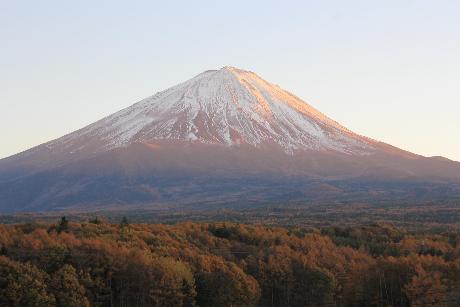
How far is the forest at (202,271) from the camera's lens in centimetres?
4944

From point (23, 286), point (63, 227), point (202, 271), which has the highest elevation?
point (63, 227)

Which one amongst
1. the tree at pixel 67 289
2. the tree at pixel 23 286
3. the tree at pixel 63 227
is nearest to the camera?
the tree at pixel 23 286

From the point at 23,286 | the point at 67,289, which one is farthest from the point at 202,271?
the point at 23,286

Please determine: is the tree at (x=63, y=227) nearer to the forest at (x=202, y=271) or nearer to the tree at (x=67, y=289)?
the forest at (x=202, y=271)

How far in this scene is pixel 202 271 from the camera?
54156 mm

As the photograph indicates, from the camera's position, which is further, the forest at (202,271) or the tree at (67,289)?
the forest at (202,271)

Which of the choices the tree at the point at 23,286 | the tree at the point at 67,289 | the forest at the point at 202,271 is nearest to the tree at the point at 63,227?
the forest at the point at 202,271

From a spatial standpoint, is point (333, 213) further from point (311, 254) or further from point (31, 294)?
point (31, 294)

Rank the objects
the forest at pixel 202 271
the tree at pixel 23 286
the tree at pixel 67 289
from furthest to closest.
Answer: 1. the forest at pixel 202 271
2. the tree at pixel 67 289
3. the tree at pixel 23 286

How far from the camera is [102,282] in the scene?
51.3m

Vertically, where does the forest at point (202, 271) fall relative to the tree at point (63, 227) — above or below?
below

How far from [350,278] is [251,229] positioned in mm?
14844

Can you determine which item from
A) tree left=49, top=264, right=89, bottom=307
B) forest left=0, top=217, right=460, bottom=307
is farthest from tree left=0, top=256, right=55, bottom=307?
tree left=49, top=264, right=89, bottom=307

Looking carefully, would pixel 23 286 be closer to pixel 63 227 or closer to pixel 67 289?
pixel 67 289
